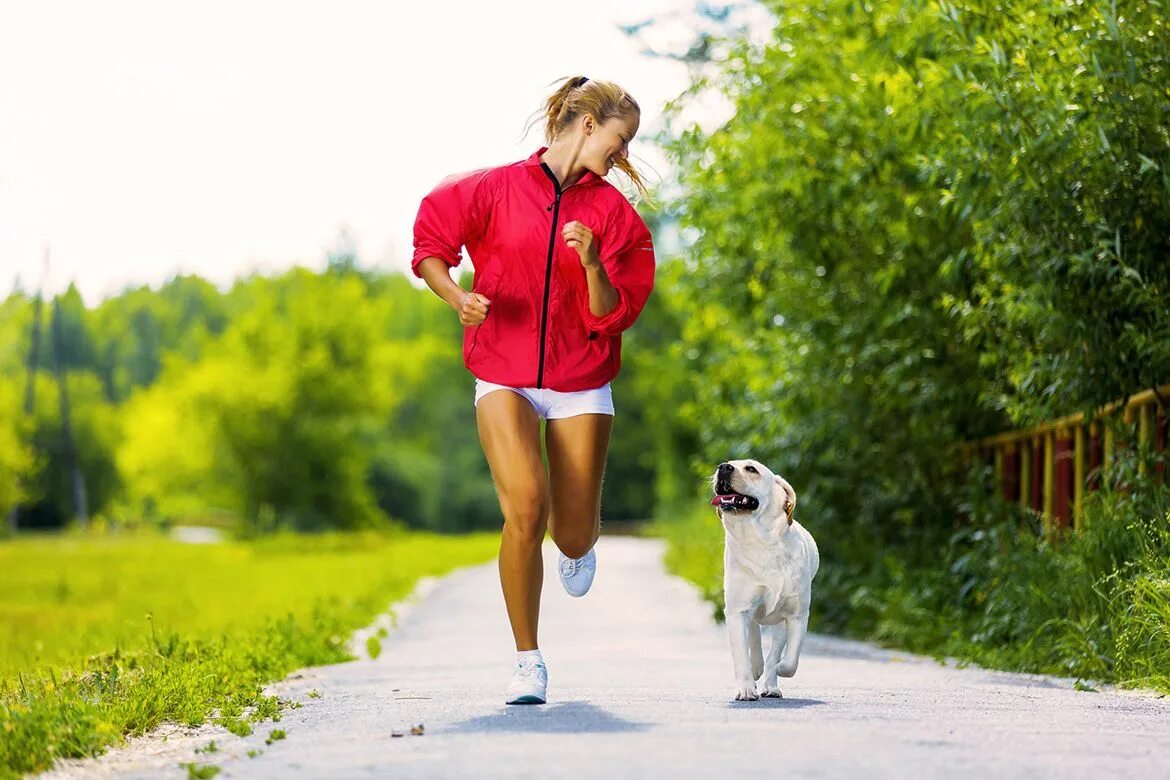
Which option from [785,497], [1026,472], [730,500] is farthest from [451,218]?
[1026,472]

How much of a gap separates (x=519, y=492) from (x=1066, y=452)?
5.89 metres

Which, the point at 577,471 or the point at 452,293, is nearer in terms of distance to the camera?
the point at 452,293

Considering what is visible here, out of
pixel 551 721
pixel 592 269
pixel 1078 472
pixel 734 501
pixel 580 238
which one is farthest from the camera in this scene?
pixel 1078 472

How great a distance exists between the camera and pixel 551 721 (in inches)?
216

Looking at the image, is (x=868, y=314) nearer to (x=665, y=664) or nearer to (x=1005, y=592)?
(x=1005, y=592)

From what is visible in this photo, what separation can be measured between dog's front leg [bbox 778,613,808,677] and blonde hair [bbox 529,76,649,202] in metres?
1.81

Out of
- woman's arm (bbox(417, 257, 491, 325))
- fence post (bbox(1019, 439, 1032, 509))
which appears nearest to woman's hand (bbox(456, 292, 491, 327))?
woman's arm (bbox(417, 257, 491, 325))

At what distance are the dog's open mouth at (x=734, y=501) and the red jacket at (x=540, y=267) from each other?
0.66 meters

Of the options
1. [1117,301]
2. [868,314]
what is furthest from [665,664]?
[868,314]

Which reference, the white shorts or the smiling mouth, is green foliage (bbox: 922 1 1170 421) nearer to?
the smiling mouth

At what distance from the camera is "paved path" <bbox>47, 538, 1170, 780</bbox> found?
4.54 meters

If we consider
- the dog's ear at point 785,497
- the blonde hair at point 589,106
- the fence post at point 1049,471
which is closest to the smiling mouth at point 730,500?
the dog's ear at point 785,497

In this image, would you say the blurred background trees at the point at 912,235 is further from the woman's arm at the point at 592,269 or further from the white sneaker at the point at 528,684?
the white sneaker at the point at 528,684

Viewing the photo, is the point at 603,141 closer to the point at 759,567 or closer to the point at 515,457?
the point at 515,457
